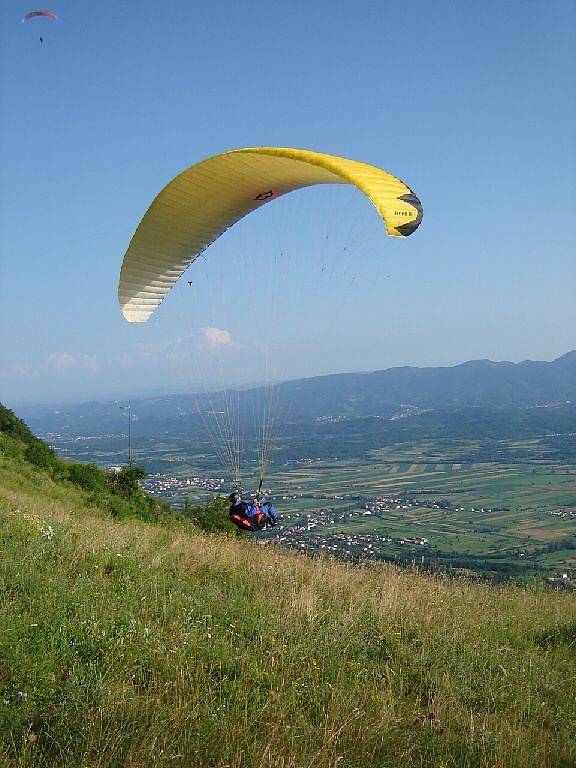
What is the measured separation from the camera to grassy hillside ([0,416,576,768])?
349cm

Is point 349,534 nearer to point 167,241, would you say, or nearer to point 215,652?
point 167,241

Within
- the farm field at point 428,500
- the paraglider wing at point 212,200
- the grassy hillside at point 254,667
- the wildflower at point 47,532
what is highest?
the paraglider wing at point 212,200

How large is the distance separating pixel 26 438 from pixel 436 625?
22.4 metres

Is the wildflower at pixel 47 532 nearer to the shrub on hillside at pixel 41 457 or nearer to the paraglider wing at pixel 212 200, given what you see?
the paraglider wing at pixel 212 200

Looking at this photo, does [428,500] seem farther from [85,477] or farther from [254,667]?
[254,667]

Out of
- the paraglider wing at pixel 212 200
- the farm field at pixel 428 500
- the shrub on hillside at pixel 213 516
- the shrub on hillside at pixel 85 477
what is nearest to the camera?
the paraglider wing at pixel 212 200

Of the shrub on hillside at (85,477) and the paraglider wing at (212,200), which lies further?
the shrub on hillside at (85,477)

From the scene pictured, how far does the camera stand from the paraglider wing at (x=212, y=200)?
24.0 feet

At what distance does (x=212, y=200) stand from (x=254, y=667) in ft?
24.3

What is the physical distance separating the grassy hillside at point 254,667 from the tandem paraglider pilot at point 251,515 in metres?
1.87

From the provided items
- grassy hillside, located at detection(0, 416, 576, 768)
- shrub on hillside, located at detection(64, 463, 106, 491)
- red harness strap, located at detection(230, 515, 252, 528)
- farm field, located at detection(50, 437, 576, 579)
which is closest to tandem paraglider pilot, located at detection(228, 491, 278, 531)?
red harness strap, located at detection(230, 515, 252, 528)

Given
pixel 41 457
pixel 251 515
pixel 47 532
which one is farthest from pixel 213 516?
pixel 47 532

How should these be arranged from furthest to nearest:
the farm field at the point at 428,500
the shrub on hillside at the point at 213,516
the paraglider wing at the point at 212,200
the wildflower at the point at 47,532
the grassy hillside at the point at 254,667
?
1. the farm field at the point at 428,500
2. the shrub on hillside at the point at 213,516
3. the paraglider wing at the point at 212,200
4. the wildflower at the point at 47,532
5. the grassy hillside at the point at 254,667

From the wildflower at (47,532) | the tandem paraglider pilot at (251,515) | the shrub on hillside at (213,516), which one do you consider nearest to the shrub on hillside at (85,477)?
the shrub on hillside at (213,516)
